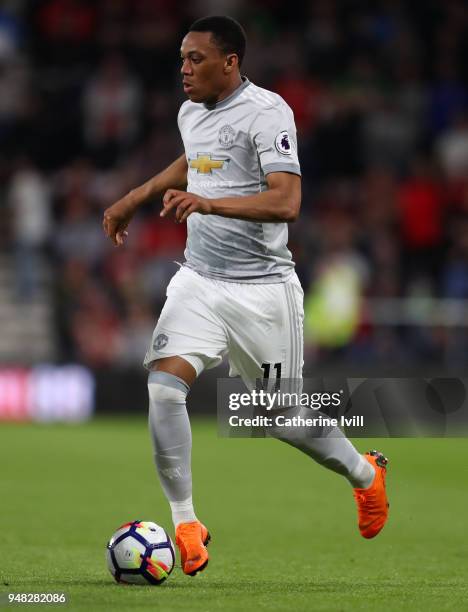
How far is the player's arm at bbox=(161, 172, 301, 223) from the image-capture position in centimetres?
581

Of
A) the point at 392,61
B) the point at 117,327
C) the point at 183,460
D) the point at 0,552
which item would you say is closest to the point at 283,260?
the point at 183,460

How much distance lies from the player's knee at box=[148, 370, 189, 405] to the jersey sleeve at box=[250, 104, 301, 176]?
3.17ft

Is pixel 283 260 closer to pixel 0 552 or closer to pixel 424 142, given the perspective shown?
pixel 0 552

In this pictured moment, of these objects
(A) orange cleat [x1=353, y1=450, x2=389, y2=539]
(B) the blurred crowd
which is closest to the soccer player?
(A) orange cleat [x1=353, y1=450, x2=389, y2=539]

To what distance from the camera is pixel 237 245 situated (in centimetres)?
634

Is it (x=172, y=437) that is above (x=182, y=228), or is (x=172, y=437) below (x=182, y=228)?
above

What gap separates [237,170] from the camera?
6.27m

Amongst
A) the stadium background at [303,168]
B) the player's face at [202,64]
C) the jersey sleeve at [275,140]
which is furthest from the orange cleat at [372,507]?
the stadium background at [303,168]

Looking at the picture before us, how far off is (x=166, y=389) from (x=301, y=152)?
11.4 metres

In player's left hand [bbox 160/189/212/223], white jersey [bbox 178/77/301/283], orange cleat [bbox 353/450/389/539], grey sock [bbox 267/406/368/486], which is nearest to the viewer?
player's left hand [bbox 160/189/212/223]

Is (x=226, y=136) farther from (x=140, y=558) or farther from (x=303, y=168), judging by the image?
(x=303, y=168)

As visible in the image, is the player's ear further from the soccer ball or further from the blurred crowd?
the blurred crowd

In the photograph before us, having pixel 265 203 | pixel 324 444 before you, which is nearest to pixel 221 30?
pixel 265 203

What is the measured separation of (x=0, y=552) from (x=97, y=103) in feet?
37.4
